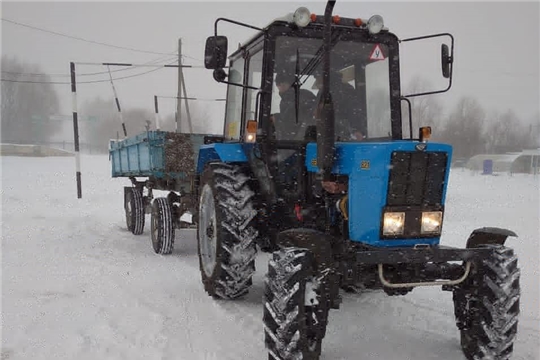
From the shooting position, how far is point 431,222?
11.8 feet

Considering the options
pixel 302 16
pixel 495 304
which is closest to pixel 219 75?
pixel 302 16

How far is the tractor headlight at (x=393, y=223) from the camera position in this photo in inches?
138

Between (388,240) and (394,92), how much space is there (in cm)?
172

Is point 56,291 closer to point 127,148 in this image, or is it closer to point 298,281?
point 298,281

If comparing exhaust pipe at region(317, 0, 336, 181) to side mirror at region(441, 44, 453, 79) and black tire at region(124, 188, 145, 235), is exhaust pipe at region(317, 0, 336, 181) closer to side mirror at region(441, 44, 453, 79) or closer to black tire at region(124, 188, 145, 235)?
side mirror at region(441, 44, 453, 79)

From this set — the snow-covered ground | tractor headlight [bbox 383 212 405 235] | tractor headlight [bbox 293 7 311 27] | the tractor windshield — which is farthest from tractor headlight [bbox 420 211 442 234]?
tractor headlight [bbox 293 7 311 27]

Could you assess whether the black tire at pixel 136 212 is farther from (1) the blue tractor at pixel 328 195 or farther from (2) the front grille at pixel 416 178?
(2) the front grille at pixel 416 178

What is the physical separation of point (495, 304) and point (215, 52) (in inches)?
115

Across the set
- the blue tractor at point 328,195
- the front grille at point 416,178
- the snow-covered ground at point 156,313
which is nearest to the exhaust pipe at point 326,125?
the blue tractor at point 328,195

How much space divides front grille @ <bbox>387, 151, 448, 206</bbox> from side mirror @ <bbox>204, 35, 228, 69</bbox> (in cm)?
171

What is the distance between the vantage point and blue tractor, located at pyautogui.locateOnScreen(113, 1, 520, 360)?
3.23 meters

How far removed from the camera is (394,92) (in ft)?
15.1

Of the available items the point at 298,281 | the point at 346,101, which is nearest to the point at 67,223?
the point at 346,101

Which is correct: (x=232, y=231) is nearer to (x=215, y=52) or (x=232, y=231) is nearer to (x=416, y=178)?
(x=215, y=52)
